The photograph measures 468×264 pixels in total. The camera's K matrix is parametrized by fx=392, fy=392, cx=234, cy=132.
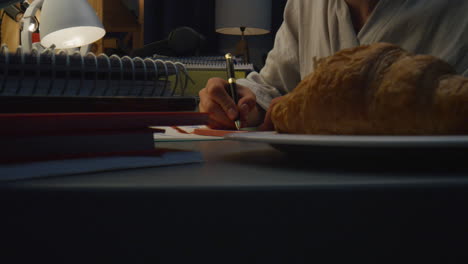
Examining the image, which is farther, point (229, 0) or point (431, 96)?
point (229, 0)

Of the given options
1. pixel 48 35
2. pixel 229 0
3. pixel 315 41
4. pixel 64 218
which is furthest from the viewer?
pixel 229 0

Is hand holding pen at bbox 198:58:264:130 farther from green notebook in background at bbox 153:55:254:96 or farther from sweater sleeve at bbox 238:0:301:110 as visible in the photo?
green notebook in background at bbox 153:55:254:96

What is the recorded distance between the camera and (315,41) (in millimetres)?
1033

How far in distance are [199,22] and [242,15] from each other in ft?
1.68

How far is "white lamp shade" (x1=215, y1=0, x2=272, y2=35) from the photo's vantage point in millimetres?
2426

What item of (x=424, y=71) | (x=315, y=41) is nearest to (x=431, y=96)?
(x=424, y=71)

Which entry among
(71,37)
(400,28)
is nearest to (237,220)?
(400,28)

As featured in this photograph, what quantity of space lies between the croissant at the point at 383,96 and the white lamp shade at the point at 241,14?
2169mm

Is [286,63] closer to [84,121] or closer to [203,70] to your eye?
[203,70]

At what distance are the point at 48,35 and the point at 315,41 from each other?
65 centimetres

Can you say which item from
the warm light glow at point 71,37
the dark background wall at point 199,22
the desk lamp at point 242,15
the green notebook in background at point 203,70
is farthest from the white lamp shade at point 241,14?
the warm light glow at point 71,37

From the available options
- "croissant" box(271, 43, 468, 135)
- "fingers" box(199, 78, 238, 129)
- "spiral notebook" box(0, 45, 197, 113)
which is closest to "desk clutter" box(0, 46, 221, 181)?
"spiral notebook" box(0, 45, 197, 113)

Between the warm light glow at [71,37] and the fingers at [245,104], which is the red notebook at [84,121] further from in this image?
the warm light glow at [71,37]

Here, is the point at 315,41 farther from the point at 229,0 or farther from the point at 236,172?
the point at 229,0
